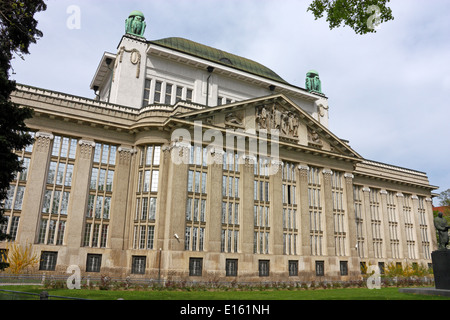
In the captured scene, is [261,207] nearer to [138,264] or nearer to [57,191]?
[138,264]

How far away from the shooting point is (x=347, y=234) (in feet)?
150

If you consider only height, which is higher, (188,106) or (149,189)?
(188,106)

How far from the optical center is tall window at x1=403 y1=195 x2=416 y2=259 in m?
55.4

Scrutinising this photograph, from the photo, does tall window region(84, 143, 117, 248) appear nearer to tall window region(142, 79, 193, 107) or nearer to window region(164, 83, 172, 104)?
tall window region(142, 79, 193, 107)

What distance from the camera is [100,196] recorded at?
36.4 m

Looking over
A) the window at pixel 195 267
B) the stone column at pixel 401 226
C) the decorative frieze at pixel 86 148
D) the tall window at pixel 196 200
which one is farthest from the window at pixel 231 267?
the stone column at pixel 401 226

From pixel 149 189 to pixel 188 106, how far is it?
9584 mm

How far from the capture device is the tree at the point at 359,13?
1563 cm

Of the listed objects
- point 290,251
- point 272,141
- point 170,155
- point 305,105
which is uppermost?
point 305,105

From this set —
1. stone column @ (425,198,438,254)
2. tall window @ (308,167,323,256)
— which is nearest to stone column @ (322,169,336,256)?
tall window @ (308,167,323,256)

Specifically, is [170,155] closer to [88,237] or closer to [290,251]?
[88,237]

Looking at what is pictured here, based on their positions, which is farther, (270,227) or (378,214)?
(378,214)

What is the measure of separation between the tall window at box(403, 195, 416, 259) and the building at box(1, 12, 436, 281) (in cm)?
1276
